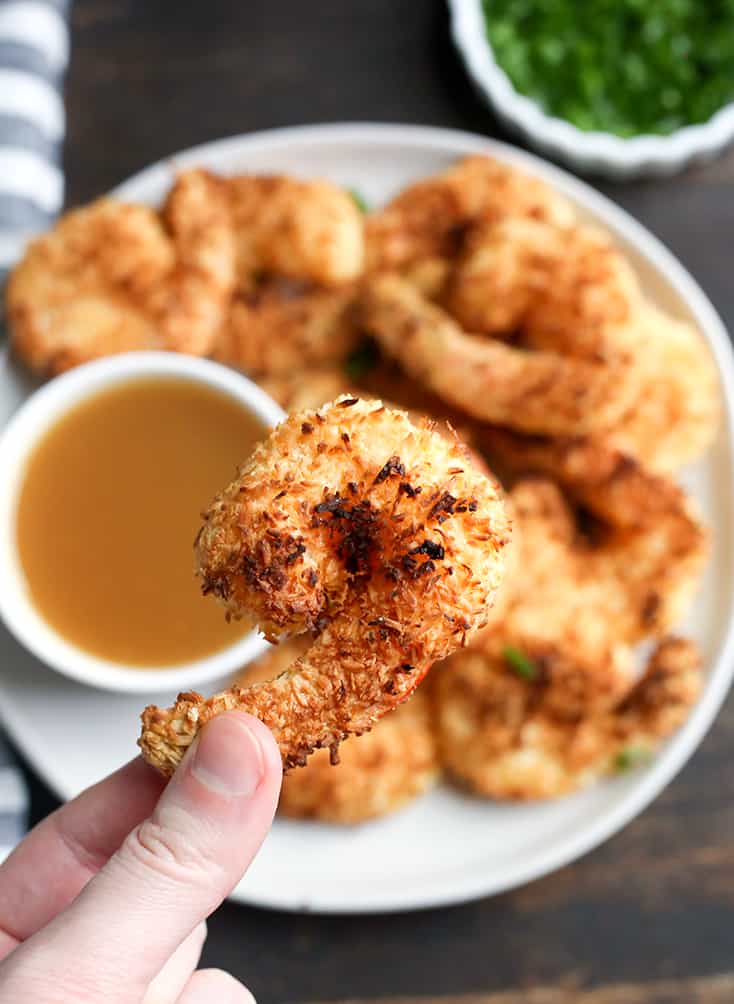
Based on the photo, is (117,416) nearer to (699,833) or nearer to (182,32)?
(182,32)

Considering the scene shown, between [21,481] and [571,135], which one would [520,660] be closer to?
[21,481]

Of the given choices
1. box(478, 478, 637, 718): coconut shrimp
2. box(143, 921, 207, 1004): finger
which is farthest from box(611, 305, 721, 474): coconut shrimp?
box(143, 921, 207, 1004): finger

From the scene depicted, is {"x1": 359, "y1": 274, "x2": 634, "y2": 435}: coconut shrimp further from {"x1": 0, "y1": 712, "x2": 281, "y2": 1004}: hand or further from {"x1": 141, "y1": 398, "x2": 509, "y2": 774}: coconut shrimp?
{"x1": 0, "y1": 712, "x2": 281, "y2": 1004}: hand

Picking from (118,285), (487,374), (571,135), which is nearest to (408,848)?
(487,374)

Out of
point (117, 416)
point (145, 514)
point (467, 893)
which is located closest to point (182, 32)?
point (117, 416)

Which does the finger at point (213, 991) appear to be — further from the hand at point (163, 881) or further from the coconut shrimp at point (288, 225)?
the coconut shrimp at point (288, 225)
